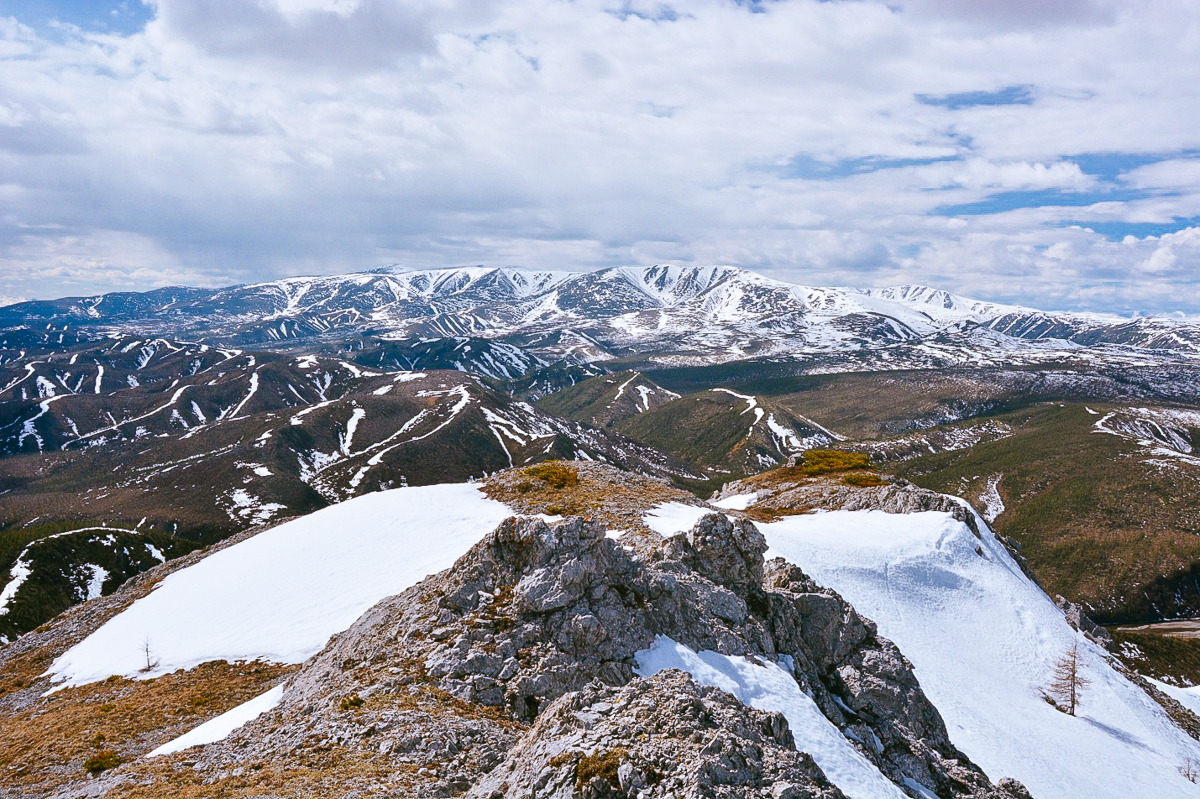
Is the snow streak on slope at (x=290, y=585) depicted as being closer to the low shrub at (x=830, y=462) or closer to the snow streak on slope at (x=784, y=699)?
the snow streak on slope at (x=784, y=699)

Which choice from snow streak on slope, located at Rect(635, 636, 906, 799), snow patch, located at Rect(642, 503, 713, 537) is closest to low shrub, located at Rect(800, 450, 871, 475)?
snow patch, located at Rect(642, 503, 713, 537)

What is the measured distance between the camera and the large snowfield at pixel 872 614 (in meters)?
33.2

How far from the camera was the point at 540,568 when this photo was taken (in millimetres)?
21531

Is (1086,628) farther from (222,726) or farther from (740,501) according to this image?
(222,726)

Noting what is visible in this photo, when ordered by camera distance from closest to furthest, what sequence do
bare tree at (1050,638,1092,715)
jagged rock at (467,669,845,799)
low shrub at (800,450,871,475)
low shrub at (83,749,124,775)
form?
jagged rock at (467,669,845,799) < low shrub at (83,749,124,775) < bare tree at (1050,638,1092,715) < low shrub at (800,450,871,475)

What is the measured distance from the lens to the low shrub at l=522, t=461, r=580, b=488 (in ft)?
169

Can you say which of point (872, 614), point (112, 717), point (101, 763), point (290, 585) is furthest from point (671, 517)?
point (112, 717)

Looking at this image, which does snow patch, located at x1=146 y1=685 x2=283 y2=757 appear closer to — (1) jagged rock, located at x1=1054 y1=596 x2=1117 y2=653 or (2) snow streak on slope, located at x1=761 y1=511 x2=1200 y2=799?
(2) snow streak on slope, located at x1=761 y1=511 x2=1200 y2=799

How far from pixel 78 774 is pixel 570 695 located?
65.6ft

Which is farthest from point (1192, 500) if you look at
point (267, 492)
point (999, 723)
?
point (267, 492)

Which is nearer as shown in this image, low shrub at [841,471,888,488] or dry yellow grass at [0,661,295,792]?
dry yellow grass at [0,661,295,792]

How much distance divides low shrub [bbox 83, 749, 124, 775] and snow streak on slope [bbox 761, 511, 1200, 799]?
1482 inches

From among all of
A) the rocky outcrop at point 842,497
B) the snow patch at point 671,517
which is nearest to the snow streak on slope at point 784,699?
the snow patch at point 671,517

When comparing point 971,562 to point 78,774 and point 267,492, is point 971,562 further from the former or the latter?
point 267,492
